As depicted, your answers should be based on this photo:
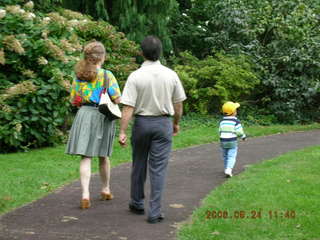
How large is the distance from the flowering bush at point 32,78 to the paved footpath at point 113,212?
2099 millimetres

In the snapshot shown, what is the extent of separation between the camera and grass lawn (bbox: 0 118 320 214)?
6901 millimetres

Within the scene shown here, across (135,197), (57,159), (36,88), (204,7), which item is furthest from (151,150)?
(204,7)

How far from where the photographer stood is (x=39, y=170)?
332 inches

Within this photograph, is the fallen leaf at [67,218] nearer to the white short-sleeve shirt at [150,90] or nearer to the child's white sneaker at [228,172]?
the white short-sleeve shirt at [150,90]

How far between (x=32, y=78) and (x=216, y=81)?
661 centimetres

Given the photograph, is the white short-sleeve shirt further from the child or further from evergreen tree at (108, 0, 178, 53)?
evergreen tree at (108, 0, 178, 53)

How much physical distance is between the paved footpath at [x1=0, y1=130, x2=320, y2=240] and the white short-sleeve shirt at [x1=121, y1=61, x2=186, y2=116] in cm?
112

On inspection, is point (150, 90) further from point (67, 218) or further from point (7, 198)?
point (7, 198)

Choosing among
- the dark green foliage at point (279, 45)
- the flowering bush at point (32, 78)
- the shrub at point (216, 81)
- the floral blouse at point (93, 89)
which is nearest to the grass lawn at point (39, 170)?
the flowering bush at point (32, 78)

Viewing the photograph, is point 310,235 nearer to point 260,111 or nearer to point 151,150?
point 151,150

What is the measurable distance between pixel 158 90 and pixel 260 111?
11095 mm

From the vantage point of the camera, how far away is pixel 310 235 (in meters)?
5.08
